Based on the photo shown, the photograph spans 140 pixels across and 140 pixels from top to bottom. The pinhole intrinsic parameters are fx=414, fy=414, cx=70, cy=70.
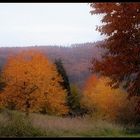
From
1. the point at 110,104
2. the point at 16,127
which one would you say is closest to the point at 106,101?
the point at 110,104

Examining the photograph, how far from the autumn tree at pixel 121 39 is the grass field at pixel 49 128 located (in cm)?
672

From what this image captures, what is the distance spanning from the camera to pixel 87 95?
53375 millimetres

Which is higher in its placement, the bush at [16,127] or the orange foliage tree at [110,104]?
the bush at [16,127]

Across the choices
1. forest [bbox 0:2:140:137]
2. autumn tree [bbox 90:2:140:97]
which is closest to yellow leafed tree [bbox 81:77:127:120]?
forest [bbox 0:2:140:137]

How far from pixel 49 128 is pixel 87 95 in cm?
3233

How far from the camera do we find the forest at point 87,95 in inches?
511

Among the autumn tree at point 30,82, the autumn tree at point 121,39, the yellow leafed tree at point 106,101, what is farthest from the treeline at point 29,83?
the autumn tree at point 121,39

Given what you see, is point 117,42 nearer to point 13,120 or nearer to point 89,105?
point 13,120

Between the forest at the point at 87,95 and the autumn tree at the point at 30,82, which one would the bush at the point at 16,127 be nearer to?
the forest at the point at 87,95

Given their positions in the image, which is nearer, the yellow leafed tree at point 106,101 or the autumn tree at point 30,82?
the autumn tree at point 30,82

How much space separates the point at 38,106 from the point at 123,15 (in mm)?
30537

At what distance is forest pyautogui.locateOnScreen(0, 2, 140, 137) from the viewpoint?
42.5 ft

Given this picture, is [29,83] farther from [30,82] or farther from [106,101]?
[106,101]

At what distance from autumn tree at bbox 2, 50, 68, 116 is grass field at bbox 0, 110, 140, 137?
14811 millimetres
